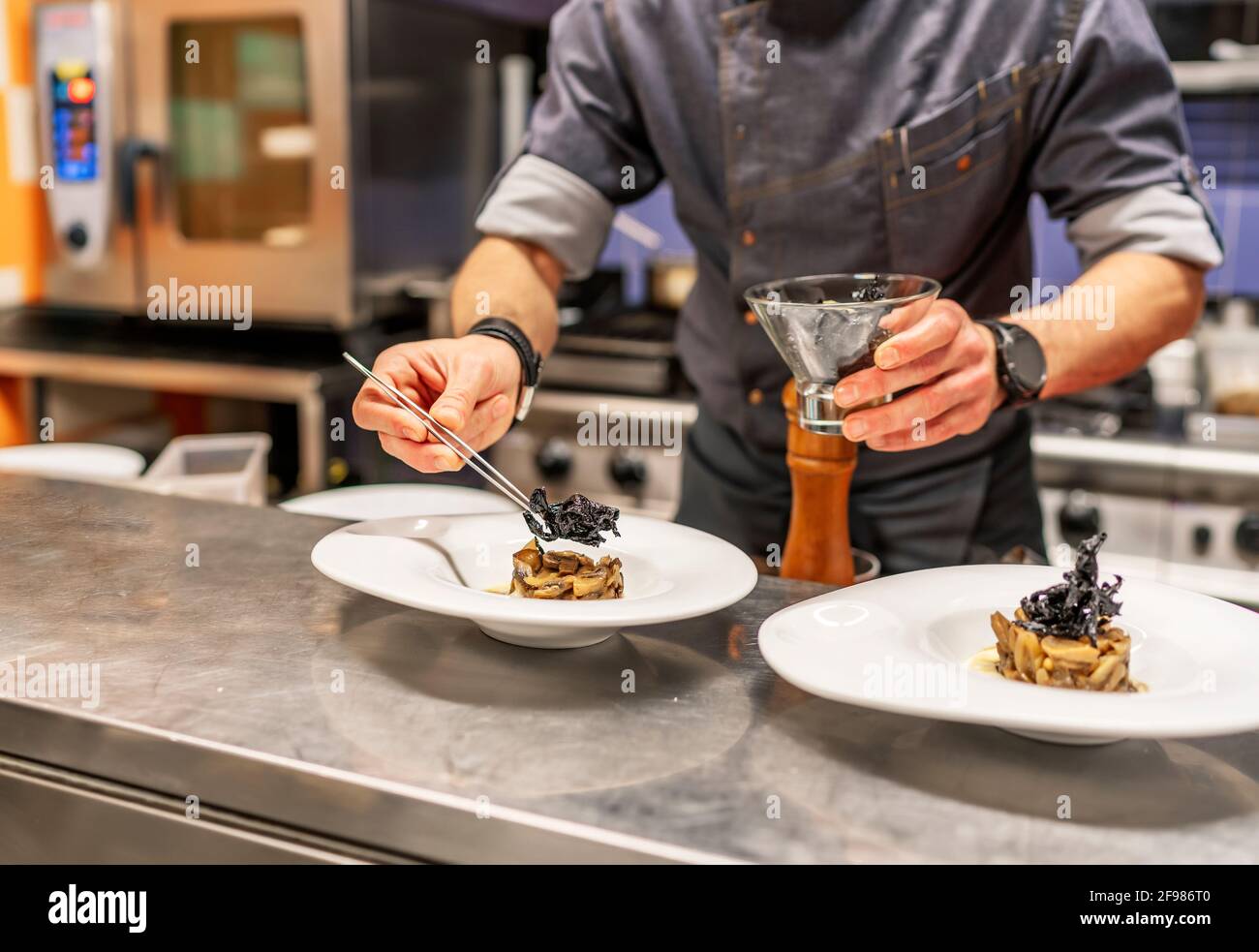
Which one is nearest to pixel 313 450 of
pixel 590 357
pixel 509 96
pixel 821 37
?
pixel 590 357

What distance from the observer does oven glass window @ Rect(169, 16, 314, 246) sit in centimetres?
297

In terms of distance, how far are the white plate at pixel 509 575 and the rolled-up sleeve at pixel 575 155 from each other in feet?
2.12

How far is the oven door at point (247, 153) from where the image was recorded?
9.60ft

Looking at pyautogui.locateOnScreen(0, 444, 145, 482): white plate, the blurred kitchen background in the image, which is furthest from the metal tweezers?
the blurred kitchen background

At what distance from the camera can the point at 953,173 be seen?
1726 mm

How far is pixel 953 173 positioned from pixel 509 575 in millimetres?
909

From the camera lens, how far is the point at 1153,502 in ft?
8.43

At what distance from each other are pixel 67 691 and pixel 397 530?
0.34 m

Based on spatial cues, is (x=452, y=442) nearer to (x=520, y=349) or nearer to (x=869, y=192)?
(x=520, y=349)

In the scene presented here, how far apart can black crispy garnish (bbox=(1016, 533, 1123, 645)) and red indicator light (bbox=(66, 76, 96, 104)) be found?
2989 millimetres

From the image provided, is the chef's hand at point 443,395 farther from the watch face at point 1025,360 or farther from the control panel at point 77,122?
the control panel at point 77,122

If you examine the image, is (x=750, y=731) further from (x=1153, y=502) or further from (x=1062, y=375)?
(x=1153, y=502)

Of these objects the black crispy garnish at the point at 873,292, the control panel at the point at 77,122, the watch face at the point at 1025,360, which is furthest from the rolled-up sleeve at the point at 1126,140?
the control panel at the point at 77,122
